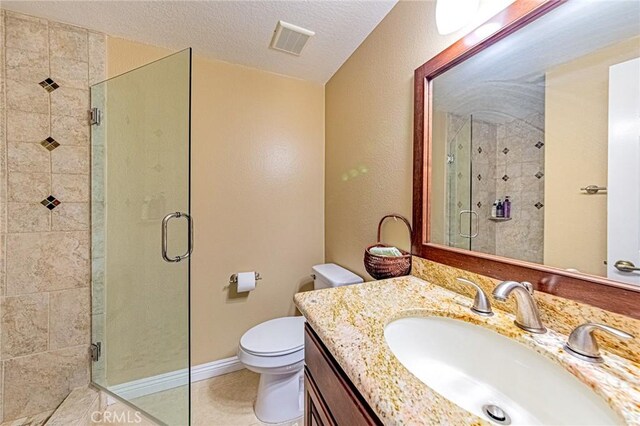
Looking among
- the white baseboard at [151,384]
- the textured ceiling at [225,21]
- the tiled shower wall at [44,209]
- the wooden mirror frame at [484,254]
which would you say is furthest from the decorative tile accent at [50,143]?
the wooden mirror frame at [484,254]

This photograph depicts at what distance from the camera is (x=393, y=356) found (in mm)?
548

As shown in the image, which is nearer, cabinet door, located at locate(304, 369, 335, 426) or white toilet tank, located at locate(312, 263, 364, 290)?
cabinet door, located at locate(304, 369, 335, 426)

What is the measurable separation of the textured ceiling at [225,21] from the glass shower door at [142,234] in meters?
0.24

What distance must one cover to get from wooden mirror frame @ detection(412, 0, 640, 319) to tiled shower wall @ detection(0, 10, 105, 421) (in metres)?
1.92

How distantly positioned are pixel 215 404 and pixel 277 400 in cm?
44

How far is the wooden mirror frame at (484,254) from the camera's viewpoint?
1.84 ft

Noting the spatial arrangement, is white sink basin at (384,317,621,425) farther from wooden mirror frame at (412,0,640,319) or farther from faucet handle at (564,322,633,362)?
wooden mirror frame at (412,0,640,319)

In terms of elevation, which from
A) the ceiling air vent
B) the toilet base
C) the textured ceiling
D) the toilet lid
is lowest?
the toilet base

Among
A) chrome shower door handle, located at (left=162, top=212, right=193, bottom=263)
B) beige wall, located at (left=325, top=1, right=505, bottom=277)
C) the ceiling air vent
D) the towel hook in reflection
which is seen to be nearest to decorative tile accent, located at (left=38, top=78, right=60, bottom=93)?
chrome shower door handle, located at (left=162, top=212, right=193, bottom=263)

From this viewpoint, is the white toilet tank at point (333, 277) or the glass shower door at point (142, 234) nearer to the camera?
the glass shower door at point (142, 234)

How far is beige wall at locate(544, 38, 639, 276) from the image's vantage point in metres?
0.61

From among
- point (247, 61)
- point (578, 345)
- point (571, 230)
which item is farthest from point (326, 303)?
point (247, 61)

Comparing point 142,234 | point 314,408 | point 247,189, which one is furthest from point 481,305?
point 142,234

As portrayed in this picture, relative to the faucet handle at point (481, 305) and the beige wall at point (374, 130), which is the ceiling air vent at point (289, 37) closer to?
the beige wall at point (374, 130)
